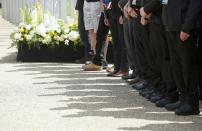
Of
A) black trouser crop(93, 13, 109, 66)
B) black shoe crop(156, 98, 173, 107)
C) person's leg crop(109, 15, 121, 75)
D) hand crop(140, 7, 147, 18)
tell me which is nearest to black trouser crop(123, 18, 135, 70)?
person's leg crop(109, 15, 121, 75)

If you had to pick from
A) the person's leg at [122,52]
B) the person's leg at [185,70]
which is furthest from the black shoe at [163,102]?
the person's leg at [122,52]

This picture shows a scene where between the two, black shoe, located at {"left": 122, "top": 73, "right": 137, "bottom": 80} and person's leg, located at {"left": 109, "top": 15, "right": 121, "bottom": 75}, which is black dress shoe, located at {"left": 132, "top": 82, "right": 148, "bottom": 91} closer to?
black shoe, located at {"left": 122, "top": 73, "right": 137, "bottom": 80}

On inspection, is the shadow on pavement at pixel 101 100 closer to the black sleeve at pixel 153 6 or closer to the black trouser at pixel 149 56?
the black trouser at pixel 149 56

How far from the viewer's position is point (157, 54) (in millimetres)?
8328

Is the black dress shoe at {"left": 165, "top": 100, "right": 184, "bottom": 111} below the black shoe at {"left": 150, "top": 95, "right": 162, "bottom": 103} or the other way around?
the other way around

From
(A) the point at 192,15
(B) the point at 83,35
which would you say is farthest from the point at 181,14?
(B) the point at 83,35

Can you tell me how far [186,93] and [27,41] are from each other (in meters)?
6.56

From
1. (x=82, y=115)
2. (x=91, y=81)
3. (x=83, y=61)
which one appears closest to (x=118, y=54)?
(x=91, y=81)

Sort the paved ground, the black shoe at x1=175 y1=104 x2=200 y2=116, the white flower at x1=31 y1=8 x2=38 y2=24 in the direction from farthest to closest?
the white flower at x1=31 y1=8 x2=38 y2=24
the black shoe at x1=175 y1=104 x2=200 y2=116
the paved ground

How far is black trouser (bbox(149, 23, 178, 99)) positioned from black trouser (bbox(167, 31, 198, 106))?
1.12ft

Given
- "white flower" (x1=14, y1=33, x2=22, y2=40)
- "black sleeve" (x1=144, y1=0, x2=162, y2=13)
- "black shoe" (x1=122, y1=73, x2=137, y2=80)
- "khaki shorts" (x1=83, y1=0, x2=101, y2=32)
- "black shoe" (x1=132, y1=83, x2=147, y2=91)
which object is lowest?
"black shoe" (x1=122, y1=73, x2=137, y2=80)

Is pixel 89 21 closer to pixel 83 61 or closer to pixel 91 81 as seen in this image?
pixel 83 61

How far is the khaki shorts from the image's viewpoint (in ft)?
40.5

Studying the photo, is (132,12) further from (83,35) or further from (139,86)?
(83,35)
